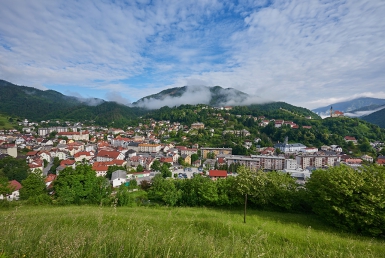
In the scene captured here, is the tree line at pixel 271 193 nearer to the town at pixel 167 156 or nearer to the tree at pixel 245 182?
the tree at pixel 245 182

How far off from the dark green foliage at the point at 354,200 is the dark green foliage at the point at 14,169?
1660 inches

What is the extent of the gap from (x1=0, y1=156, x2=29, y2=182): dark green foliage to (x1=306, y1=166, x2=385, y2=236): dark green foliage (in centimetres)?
4216

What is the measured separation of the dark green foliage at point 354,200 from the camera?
9.01 m

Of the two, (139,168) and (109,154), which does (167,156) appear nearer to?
(139,168)

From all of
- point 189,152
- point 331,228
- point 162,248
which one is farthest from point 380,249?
point 189,152

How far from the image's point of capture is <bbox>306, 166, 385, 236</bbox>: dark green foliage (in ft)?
29.6

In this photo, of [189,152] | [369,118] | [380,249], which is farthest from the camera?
[369,118]

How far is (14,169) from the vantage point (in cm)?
3275

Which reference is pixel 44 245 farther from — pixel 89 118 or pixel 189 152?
pixel 89 118

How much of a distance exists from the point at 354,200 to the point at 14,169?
149 ft

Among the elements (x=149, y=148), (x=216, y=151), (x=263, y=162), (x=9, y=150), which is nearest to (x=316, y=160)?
(x=263, y=162)

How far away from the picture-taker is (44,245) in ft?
7.53

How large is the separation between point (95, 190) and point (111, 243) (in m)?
14.3

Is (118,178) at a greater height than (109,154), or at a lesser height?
lesser
